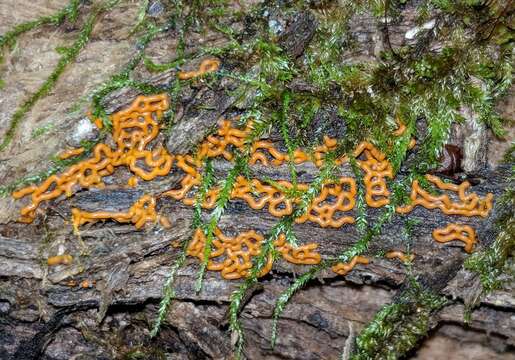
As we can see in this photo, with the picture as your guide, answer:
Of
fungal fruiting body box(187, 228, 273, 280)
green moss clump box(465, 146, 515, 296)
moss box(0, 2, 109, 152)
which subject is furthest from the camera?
moss box(0, 2, 109, 152)

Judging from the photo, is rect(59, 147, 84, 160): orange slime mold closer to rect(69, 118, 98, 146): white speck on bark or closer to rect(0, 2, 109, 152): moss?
rect(69, 118, 98, 146): white speck on bark

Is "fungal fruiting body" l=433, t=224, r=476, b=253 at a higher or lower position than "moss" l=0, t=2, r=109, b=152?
lower

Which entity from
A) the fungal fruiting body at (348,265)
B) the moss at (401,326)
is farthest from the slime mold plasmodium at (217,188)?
the moss at (401,326)

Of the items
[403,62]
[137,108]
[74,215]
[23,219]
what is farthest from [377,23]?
[23,219]

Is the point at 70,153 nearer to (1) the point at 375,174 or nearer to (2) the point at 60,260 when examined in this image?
(2) the point at 60,260

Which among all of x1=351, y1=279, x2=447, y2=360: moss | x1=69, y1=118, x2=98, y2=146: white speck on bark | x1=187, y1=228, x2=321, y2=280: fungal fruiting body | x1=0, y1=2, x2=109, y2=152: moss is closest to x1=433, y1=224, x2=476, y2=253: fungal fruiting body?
x1=351, y1=279, x2=447, y2=360: moss

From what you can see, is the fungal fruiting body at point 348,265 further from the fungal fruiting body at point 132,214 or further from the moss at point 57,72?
the moss at point 57,72

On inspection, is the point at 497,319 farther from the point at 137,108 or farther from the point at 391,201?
the point at 137,108
